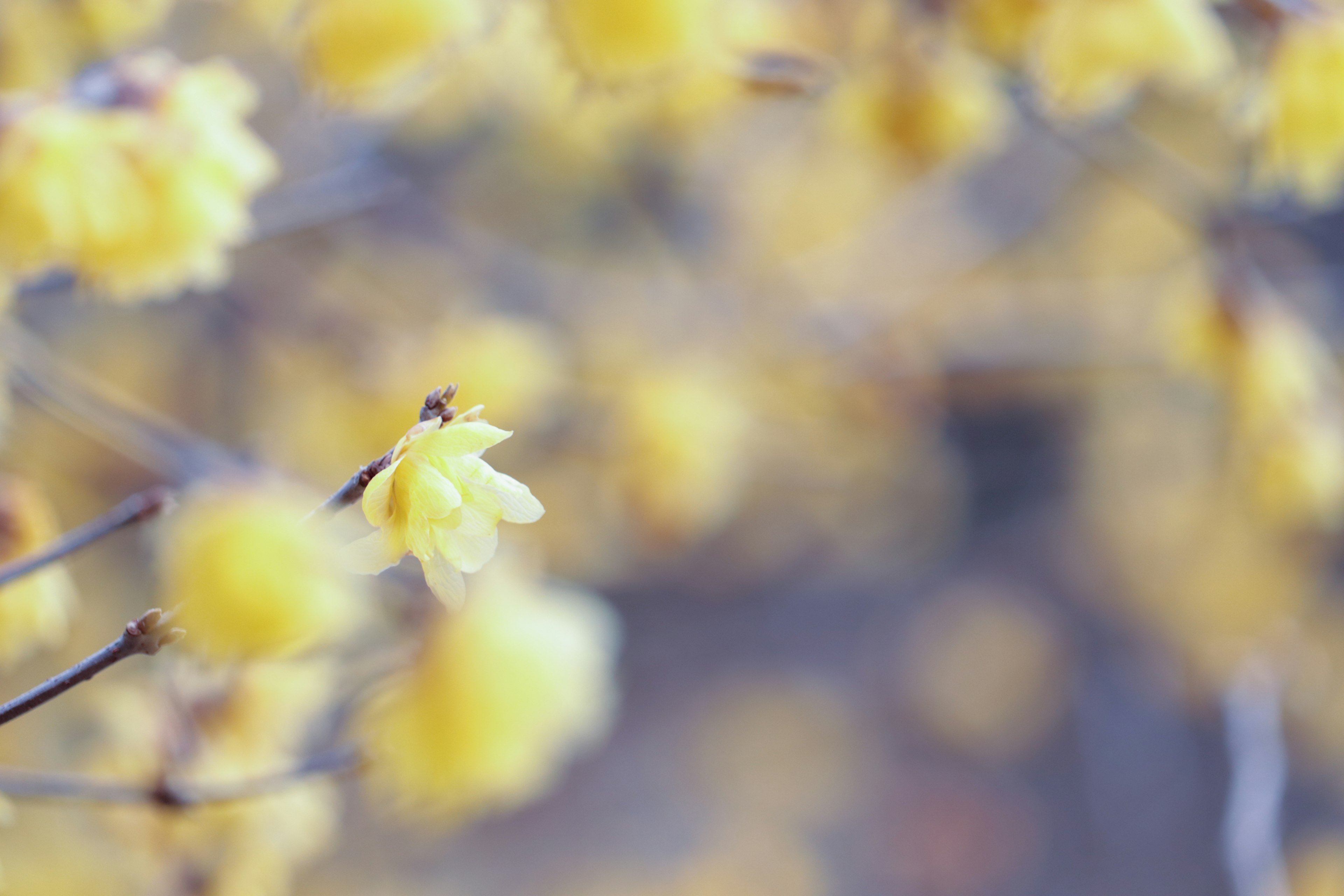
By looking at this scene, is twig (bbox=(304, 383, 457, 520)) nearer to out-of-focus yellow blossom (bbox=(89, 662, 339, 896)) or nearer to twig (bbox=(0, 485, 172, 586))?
twig (bbox=(0, 485, 172, 586))

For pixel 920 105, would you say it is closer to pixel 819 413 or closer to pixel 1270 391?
pixel 1270 391

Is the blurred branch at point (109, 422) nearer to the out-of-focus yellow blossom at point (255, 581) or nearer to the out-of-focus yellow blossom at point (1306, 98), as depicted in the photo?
the out-of-focus yellow blossom at point (255, 581)

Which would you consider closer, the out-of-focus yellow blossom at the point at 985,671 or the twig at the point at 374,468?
the twig at the point at 374,468

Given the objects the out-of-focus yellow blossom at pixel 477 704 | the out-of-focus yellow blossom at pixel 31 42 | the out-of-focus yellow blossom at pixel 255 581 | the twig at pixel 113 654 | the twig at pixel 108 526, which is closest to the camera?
the twig at pixel 113 654

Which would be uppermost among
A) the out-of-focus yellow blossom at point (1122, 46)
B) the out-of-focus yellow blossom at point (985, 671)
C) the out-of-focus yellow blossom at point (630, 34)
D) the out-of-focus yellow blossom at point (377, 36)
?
the out-of-focus yellow blossom at point (985, 671)

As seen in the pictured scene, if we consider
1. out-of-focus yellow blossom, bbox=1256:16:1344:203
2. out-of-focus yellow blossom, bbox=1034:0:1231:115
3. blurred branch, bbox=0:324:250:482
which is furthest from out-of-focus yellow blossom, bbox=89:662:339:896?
out-of-focus yellow blossom, bbox=1256:16:1344:203

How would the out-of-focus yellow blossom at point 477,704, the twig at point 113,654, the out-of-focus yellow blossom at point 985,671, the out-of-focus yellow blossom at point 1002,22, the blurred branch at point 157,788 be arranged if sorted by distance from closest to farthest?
the twig at point 113,654 → the blurred branch at point 157,788 → the out-of-focus yellow blossom at point 477,704 → the out-of-focus yellow blossom at point 1002,22 → the out-of-focus yellow blossom at point 985,671

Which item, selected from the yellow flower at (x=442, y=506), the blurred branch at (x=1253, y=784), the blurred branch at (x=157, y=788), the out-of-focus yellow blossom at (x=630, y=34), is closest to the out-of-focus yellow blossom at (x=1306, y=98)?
the out-of-focus yellow blossom at (x=630, y=34)

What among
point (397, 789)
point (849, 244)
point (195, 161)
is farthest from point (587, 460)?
point (195, 161)

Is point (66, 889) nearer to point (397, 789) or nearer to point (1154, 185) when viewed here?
point (397, 789)
